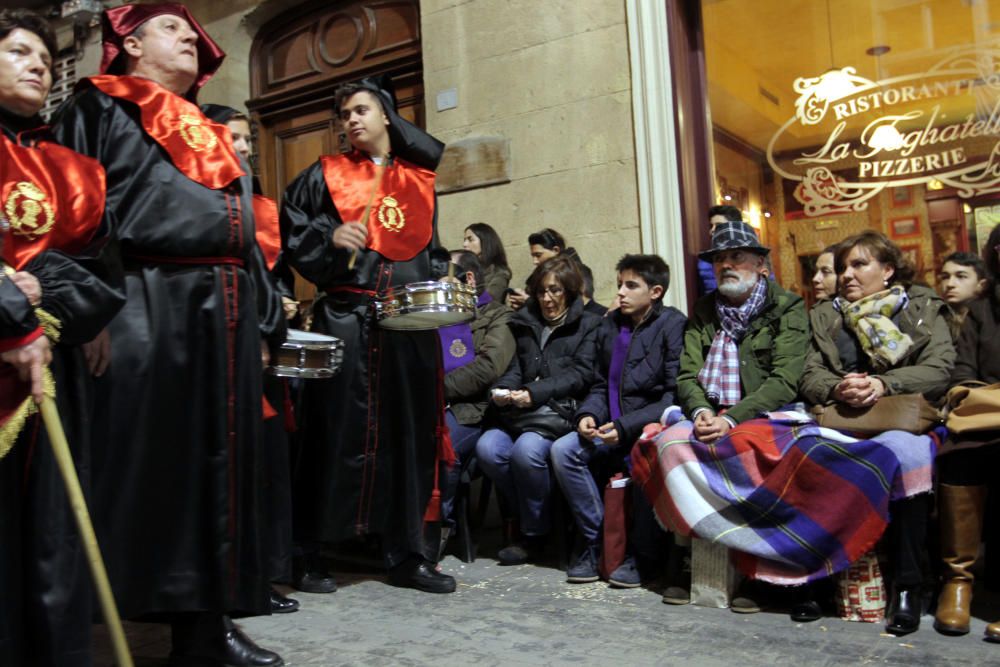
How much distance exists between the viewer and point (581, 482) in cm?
486

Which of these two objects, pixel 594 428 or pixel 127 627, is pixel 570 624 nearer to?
pixel 594 428

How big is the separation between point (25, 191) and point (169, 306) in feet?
2.21

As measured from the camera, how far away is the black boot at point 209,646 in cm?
318

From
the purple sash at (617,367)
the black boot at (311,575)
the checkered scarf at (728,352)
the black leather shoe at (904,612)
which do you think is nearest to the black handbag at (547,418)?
the purple sash at (617,367)

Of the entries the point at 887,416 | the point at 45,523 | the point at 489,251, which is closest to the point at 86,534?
the point at 45,523

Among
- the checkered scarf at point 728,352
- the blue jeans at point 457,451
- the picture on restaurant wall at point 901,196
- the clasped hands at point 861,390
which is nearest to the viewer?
the clasped hands at point 861,390

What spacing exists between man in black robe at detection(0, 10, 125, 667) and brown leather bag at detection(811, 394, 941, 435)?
2.99m

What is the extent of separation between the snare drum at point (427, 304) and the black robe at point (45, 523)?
1.65 m

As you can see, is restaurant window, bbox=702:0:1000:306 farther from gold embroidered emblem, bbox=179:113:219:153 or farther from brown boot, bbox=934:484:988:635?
gold embroidered emblem, bbox=179:113:219:153

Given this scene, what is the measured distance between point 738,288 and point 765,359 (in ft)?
1.21

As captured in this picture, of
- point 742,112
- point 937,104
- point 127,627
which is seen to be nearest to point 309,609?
point 127,627

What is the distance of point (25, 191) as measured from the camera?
2.65 m

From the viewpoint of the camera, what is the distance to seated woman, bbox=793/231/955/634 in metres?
3.82

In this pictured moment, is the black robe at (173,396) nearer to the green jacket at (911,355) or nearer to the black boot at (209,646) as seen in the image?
the black boot at (209,646)
